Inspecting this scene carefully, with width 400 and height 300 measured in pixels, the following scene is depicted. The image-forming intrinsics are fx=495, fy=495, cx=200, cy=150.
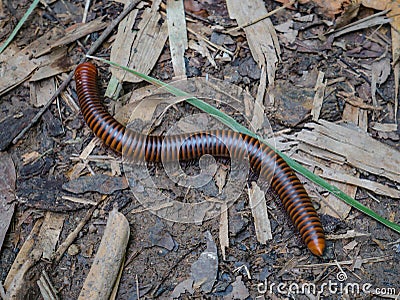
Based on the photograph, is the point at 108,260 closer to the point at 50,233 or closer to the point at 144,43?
the point at 50,233

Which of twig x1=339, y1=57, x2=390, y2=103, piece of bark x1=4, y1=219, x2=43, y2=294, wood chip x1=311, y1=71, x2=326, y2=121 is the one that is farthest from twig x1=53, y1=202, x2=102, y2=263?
twig x1=339, y1=57, x2=390, y2=103

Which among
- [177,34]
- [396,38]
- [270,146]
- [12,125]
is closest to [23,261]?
[12,125]

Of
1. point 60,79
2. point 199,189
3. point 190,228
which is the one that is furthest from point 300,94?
point 60,79

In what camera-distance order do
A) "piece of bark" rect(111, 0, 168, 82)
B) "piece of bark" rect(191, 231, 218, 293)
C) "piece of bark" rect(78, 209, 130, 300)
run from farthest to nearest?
"piece of bark" rect(111, 0, 168, 82), "piece of bark" rect(191, 231, 218, 293), "piece of bark" rect(78, 209, 130, 300)

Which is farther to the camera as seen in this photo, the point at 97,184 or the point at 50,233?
the point at 97,184

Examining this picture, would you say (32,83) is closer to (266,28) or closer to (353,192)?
(266,28)

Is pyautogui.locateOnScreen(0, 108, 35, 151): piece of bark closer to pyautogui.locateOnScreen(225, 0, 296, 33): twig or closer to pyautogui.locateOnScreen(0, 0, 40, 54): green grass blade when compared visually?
pyautogui.locateOnScreen(0, 0, 40, 54): green grass blade

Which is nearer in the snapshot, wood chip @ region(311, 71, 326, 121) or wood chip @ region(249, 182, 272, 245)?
wood chip @ region(249, 182, 272, 245)
